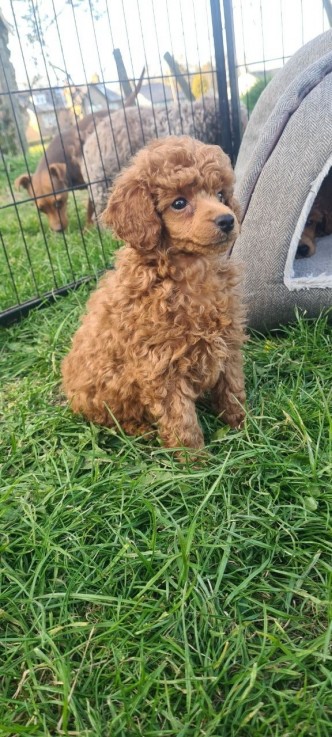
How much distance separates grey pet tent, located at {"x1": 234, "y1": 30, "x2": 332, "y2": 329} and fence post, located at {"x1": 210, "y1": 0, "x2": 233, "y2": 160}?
5.17ft

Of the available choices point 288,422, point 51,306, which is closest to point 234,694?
point 288,422

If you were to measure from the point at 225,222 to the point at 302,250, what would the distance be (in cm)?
170

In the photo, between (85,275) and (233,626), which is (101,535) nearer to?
(233,626)

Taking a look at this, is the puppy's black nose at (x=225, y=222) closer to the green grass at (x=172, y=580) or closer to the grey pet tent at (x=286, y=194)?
the green grass at (x=172, y=580)

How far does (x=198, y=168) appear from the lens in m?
2.11

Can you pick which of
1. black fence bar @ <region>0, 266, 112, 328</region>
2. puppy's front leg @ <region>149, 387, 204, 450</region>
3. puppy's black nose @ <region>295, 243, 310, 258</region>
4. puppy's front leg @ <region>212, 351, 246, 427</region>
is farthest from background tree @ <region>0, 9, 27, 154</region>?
puppy's front leg @ <region>149, 387, 204, 450</region>

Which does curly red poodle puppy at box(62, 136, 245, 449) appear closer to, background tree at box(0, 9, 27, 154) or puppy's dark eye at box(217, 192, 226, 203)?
puppy's dark eye at box(217, 192, 226, 203)

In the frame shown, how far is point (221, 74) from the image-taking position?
15.4ft

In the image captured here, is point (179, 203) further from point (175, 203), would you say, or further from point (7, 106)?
point (7, 106)

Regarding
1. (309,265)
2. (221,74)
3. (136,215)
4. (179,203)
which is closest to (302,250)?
(309,265)

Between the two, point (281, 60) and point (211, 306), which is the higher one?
point (281, 60)

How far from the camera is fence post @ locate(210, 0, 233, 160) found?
14.5 feet

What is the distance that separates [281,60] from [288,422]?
377cm

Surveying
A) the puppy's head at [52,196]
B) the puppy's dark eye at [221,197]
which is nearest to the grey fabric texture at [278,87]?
the puppy's dark eye at [221,197]
